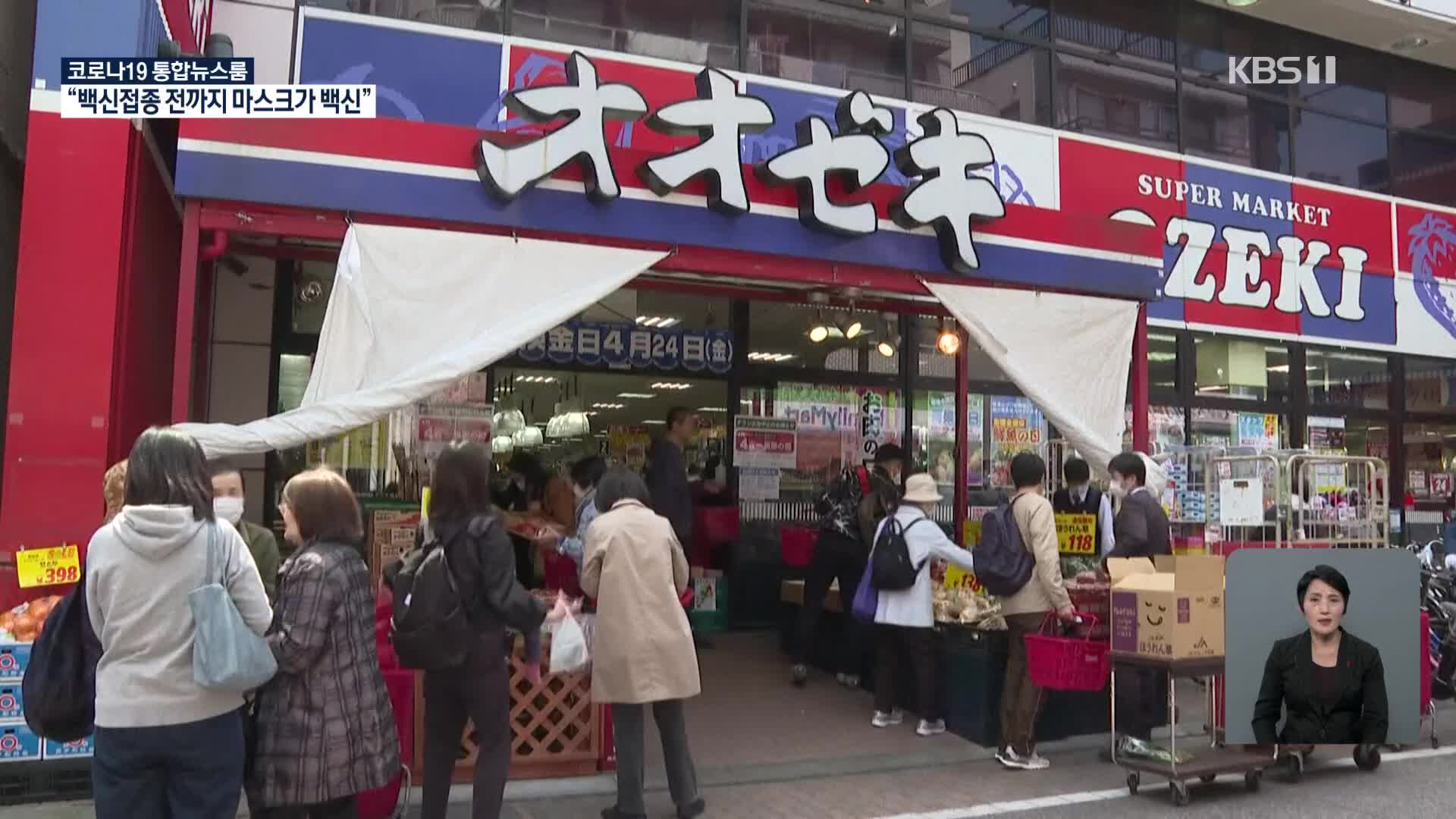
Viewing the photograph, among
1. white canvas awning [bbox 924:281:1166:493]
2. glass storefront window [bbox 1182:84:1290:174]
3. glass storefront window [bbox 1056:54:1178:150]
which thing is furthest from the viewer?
glass storefront window [bbox 1182:84:1290:174]

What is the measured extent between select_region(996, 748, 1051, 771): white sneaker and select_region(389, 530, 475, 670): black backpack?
370 cm

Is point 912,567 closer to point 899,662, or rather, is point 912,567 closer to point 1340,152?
point 899,662

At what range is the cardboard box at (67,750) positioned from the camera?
207 inches

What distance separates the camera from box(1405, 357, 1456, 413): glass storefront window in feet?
44.1

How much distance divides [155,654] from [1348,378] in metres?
13.8

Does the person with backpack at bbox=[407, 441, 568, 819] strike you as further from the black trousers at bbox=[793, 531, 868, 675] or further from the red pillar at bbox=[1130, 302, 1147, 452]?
the red pillar at bbox=[1130, 302, 1147, 452]

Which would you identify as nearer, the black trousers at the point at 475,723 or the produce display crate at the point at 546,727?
the black trousers at the point at 475,723

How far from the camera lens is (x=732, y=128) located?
23.5 ft

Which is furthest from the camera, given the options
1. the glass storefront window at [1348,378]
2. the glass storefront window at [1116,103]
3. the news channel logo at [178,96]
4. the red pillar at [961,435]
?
the glass storefront window at [1348,378]

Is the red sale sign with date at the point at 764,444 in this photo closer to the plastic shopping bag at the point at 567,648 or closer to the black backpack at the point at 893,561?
the black backpack at the point at 893,561

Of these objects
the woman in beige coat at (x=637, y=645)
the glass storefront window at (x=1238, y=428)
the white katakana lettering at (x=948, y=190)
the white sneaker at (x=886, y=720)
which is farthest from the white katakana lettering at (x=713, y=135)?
the glass storefront window at (x=1238, y=428)

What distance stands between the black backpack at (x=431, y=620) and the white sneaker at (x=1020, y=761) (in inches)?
146

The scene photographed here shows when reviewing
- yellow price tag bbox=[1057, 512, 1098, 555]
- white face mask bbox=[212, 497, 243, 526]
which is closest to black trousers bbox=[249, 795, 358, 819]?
white face mask bbox=[212, 497, 243, 526]

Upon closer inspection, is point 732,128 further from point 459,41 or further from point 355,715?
point 355,715
